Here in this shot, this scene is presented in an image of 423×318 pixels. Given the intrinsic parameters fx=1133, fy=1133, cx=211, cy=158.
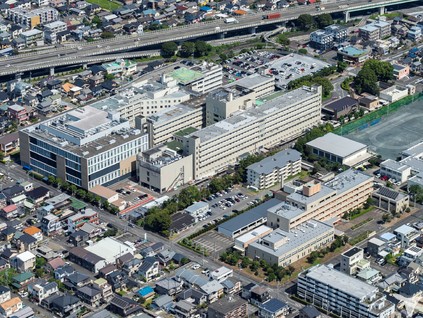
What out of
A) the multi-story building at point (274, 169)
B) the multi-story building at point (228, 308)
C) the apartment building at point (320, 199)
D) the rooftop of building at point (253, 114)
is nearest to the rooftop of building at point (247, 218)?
the apartment building at point (320, 199)

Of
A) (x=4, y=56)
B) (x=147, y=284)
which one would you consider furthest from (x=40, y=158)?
(x=4, y=56)

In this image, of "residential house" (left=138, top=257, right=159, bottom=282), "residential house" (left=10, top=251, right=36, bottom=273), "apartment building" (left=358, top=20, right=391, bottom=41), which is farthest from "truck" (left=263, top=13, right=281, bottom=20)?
"residential house" (left=10, top=251, right=36, bottom=273)

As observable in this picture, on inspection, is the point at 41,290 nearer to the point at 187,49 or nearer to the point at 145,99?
the point at 145,99

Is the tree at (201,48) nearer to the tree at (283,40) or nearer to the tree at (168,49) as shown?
the tree at (168,49)

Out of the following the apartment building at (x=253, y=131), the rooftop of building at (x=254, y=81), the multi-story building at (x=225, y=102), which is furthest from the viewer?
the rooftop of building at (x=254, y=81)

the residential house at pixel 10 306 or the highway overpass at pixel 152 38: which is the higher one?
the highway overpass at pixel 152 38
